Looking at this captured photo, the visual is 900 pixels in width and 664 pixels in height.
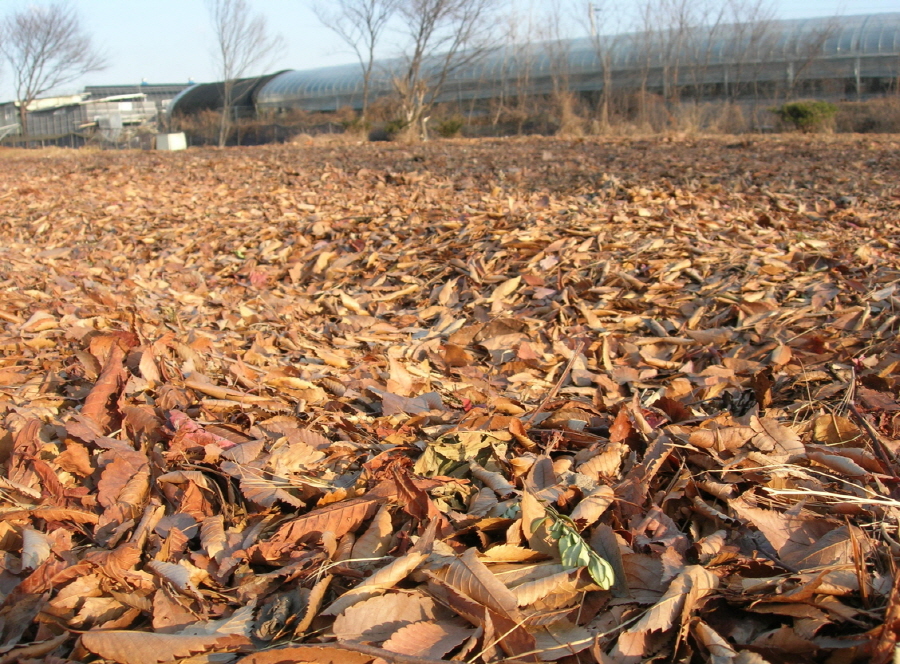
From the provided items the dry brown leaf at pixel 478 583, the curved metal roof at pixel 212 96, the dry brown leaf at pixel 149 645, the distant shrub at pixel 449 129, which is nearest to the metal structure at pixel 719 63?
the distant shrub at pixel 449 129

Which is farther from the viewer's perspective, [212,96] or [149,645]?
[212,96]

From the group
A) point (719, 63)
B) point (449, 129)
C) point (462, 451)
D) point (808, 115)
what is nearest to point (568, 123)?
point (449, 129)

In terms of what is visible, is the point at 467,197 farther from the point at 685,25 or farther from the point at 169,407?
the point at 685,25

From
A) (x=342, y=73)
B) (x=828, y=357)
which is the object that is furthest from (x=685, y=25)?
(x=828, y=357)

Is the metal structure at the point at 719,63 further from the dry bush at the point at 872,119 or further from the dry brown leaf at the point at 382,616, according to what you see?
the dry brown leaf at the point at 382,616

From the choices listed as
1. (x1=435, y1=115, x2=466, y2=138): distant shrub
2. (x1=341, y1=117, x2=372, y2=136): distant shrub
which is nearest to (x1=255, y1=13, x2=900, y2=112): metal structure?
(x1=435, y1=115, x2=466, y2=138): distant shrub

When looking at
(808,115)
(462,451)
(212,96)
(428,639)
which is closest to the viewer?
(428,639)

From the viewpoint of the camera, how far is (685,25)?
2414 centimetres

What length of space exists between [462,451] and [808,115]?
15.6 metres

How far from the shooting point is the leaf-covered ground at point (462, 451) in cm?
121

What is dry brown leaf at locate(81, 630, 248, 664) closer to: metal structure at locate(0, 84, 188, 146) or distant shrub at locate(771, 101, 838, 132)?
distant shrub at locate(771, 101, 838, 132)

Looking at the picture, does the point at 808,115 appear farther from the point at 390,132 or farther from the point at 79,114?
the point at 79,114

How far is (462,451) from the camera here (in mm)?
1710

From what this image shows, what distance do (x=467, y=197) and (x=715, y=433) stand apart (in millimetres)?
4118
